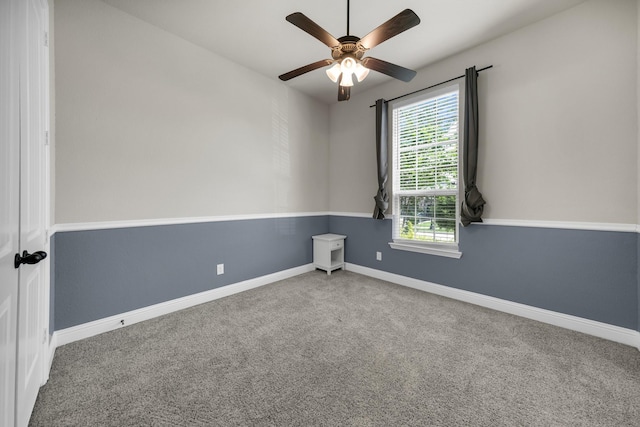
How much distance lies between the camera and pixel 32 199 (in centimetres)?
143

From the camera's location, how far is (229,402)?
153 centimetres

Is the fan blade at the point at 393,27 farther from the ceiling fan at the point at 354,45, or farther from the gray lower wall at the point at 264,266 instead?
the gray lower wall at the point at 264,266

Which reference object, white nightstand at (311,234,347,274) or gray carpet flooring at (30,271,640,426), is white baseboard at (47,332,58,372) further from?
white nightstand at (311,234,347,274)

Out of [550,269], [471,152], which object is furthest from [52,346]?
[550,269]

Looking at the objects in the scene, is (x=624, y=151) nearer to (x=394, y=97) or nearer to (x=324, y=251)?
(x=394, y=97)

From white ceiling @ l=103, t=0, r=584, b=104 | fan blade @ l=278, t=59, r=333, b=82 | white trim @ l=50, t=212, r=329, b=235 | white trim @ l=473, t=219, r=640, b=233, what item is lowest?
white trim @ l=473, t=219, r=640, b=233

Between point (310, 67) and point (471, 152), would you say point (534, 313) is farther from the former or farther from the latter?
point (310, 67)

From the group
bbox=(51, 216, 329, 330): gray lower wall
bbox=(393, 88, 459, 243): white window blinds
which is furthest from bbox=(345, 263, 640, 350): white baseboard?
bbox=(51, 216, 329, 330): gray lower wall

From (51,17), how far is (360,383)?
11.6 feet

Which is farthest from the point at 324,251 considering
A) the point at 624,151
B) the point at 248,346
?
the point at 624,151

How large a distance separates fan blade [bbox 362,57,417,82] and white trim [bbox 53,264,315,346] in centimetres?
285

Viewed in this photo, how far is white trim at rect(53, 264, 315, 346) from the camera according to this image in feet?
7.15

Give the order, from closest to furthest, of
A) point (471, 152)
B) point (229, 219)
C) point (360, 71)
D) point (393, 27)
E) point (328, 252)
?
1. point (393, 27)
2. point (360, 71)
3. point (471, 152)
4. point (229, 219)
5. point (328, 252)

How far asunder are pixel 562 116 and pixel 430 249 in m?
1.87
